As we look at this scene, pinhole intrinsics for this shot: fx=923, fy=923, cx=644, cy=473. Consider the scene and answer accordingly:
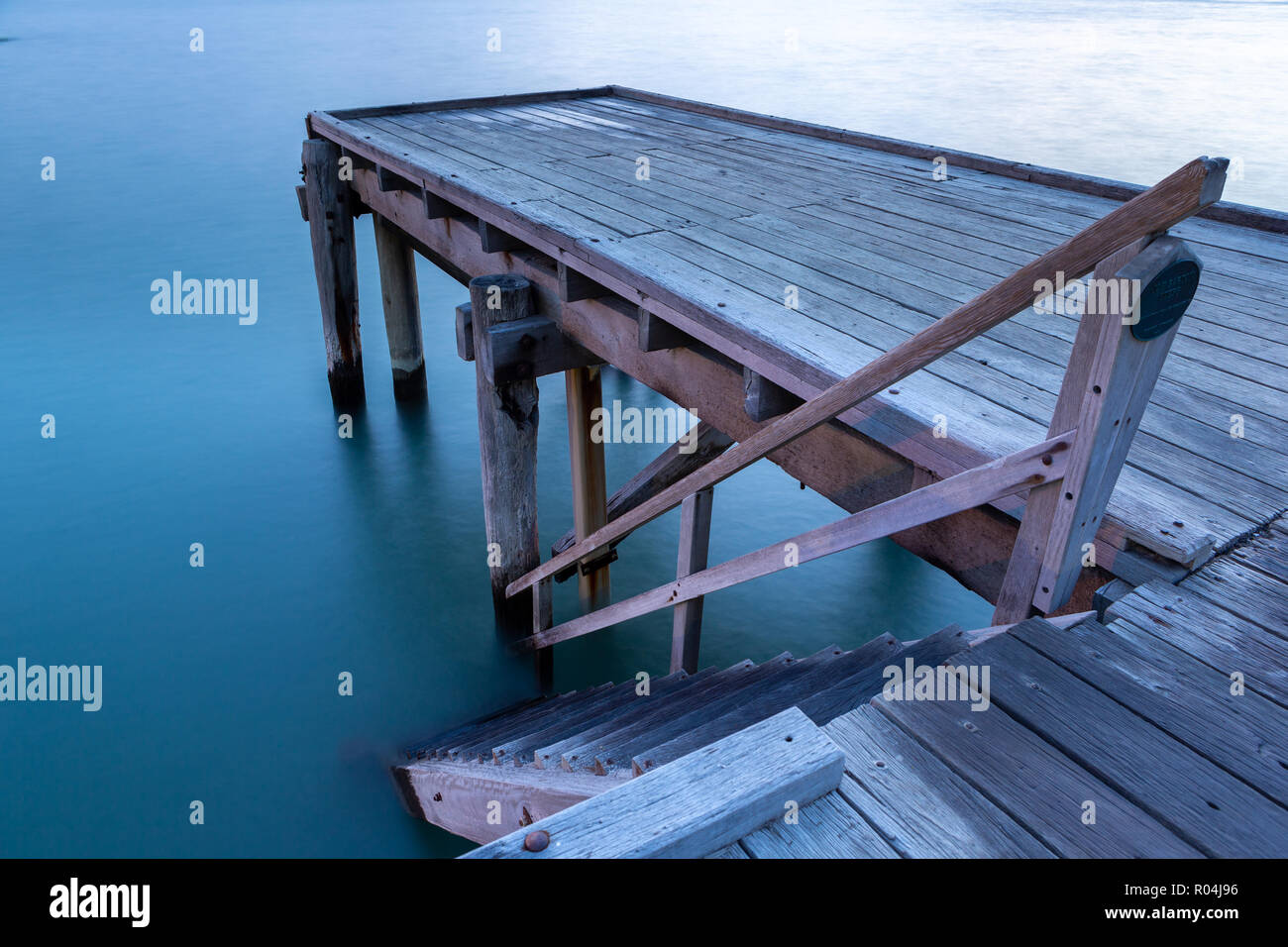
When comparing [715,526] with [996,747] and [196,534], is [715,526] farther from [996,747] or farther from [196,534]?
[996,747]

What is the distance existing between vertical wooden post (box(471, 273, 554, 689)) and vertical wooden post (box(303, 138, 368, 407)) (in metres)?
3.25

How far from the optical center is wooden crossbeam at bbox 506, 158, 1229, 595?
4.92ft

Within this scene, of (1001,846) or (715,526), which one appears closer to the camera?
(1001,846)

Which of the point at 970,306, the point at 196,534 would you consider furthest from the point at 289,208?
the point at 970,306

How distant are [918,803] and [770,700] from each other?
1234mm

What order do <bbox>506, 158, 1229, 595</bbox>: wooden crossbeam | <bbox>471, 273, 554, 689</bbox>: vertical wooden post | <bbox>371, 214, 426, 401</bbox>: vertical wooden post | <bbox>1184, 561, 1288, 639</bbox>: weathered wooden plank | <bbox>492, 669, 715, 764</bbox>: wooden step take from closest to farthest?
<bbox>506, 158, 1229, 595</bbox>: wooden crossbeam, <bbox>1184, 561, 1288, 639</bbox>: weathered wooden plank, <bbox>492, 669, 715, 764</bbox>: wooden step, <bbox>471, 273, 554, 689</bbox>: vertical wooden post, <bbox>371, 214, 426, 401</bbox>: vertical wooden post

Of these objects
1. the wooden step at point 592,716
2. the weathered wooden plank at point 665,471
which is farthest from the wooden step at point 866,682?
the weathered wooden plank at point 665,471

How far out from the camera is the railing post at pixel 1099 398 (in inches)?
64.0

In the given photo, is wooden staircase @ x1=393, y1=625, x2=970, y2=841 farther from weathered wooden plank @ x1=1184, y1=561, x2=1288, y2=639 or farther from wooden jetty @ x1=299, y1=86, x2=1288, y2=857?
weathered wooden plank @ x1=1184, y1=561, x2=1288, y2=639

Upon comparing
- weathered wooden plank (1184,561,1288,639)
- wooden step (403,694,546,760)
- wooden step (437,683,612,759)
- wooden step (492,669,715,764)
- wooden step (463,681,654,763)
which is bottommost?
wooden step (403,694,546,760)

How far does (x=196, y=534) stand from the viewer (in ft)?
23.6

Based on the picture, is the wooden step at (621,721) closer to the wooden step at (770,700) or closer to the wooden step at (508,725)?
the wooden step at (770,700)

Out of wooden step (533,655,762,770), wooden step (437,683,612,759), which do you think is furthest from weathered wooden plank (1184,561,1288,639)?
wooden step (437,683,612,759)
